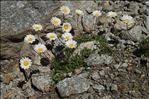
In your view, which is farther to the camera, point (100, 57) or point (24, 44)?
point (24, 44)

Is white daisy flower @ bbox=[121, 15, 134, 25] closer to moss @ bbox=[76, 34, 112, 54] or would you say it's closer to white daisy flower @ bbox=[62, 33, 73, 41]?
moss @ bbox=[76, 34, 112, 54]

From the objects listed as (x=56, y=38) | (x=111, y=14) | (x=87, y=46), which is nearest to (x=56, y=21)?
(x=56, y=38)

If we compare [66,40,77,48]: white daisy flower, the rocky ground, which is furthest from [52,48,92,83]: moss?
[66,40,77,48]: white daisy flower

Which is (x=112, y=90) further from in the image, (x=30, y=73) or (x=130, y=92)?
(x=30, y=73)

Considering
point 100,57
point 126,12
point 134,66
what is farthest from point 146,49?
point 126,12

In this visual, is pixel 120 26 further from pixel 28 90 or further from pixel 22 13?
pixel 28 90

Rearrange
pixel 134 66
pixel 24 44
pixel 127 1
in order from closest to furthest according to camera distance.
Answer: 1. pixel 134 66
2. pixel 24 44
3. pixel 127 1

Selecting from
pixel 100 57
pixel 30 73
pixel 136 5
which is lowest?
pixel 30 73
